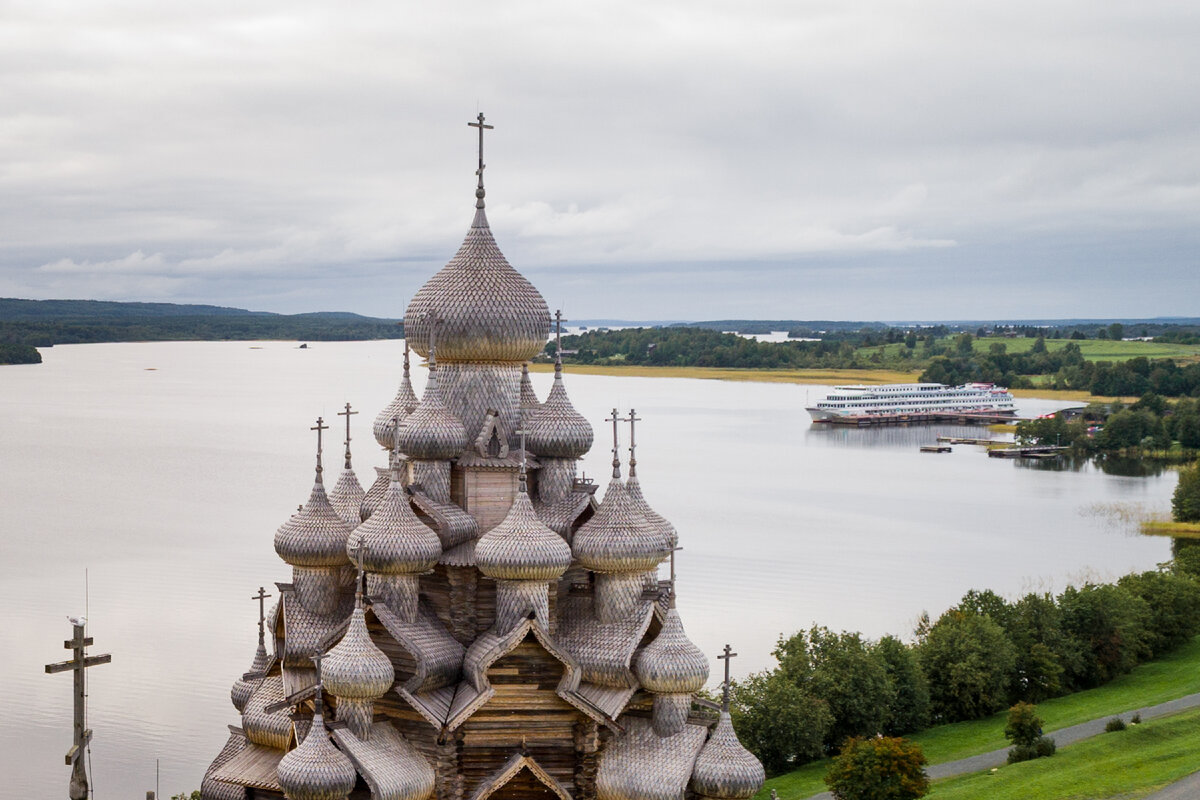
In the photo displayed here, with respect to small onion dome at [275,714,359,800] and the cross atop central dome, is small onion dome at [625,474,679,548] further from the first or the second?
small onion dome at [275,714,359,800]

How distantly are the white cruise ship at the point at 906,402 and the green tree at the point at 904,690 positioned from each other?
6335cm

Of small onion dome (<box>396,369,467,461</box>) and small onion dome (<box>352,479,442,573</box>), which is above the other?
small onion dome (<box>396,369,467,461</box>)

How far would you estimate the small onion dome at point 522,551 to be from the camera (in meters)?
12.0

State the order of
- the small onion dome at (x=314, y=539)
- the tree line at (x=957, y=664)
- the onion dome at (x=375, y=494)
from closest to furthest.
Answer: the small onion dome at (x=314, y=539), the onion dome at (x=375, y=494), the tree line at (x=957, y=664)

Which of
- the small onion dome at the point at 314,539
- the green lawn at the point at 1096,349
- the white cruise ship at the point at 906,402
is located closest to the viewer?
the small onion dome at the point at 314,539

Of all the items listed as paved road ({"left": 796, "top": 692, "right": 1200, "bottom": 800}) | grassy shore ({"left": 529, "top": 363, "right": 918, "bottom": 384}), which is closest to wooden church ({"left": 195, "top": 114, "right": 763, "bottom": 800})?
paved road ({"left": 796, "top": 692, "right": 1200, "bottom": 800})

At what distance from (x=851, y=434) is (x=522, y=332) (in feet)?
230

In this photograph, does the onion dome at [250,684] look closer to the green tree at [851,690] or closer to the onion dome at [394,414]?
the onion dome at [394,414]

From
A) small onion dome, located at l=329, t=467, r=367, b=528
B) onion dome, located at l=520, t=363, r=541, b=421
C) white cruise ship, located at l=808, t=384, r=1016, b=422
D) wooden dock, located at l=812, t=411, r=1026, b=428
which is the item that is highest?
onion dome, located at l=520, t=363, r=541, b=421

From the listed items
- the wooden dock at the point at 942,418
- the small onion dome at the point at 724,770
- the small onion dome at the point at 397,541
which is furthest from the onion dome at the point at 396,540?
the wooden dock at the point at 942,418

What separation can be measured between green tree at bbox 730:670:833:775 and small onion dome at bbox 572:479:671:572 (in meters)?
9.51

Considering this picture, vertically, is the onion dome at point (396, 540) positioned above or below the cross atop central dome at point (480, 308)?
below

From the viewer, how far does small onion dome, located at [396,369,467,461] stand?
12555 mm

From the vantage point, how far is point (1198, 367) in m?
95.5
